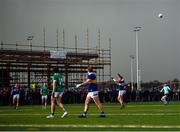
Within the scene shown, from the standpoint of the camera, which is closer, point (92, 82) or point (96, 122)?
point (96, 122)

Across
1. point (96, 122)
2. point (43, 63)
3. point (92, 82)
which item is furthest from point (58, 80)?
point (43, 63)

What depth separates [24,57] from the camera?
7069 cm

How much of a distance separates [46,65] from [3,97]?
987 inches

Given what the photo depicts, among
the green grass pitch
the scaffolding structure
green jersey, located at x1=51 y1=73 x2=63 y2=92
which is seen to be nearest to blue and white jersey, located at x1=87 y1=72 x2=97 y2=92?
the green grass pitch

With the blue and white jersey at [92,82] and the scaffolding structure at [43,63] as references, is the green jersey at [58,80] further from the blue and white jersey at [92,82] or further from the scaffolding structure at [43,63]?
the scaffolding structure at [43,63]

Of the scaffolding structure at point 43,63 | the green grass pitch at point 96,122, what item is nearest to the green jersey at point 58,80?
the green grass pitch at point 96,122

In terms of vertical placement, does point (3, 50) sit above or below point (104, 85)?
above

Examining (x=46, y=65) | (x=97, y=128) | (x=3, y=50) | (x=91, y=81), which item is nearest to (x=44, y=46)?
(x=46, y=65)

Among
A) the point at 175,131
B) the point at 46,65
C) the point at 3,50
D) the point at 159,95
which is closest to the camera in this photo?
the point at 175,131

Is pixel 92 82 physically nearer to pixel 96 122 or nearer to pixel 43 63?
pixel 96 122

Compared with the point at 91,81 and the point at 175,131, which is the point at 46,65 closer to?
the point at 91,81

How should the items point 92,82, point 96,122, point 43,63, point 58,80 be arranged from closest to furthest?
1. point 96,122
2. point 92,82
3. point 58,80
4. point 43,63

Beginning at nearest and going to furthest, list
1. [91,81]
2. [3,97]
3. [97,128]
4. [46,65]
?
1. [97,128]
2. [91,81]
3. [3,97]
4. [46,65]

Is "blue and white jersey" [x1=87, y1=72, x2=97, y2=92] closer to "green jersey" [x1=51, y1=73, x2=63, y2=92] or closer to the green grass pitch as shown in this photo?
the green grass pitch
